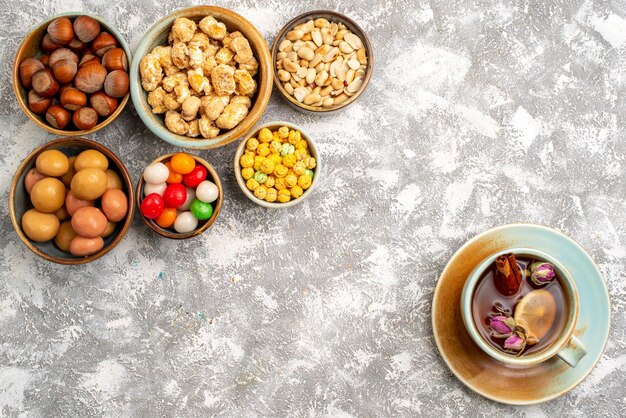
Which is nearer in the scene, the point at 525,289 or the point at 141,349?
the point at 525,289

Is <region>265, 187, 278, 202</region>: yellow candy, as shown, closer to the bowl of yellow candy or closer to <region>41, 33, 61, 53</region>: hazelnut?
the bowl of yellow candy

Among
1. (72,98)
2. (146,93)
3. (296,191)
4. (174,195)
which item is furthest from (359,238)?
(72,98)

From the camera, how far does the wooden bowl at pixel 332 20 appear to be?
1238 millimetres

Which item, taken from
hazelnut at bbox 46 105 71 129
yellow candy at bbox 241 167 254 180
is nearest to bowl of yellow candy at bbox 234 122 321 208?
yellow candy at bbox 241 167 254 180

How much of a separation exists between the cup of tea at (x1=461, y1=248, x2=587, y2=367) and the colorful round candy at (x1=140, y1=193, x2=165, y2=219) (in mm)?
598

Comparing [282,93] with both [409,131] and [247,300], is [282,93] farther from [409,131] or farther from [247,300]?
[247,300]

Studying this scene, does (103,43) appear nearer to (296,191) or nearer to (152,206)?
(152,206)

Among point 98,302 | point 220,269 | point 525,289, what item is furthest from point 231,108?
point 525,289

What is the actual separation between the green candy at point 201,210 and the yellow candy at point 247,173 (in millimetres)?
92

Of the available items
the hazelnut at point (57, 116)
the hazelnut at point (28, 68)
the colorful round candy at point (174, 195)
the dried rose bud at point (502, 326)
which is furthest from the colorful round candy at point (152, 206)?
the dried rose bud at point (502, 326)

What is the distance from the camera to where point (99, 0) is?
1289 millimetres

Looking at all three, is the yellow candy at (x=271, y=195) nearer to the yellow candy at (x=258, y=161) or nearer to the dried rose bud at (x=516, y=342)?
the yellow candy at (x=258, y=161)

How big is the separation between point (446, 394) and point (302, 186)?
53 cm

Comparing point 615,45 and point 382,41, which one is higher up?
point 615,45
